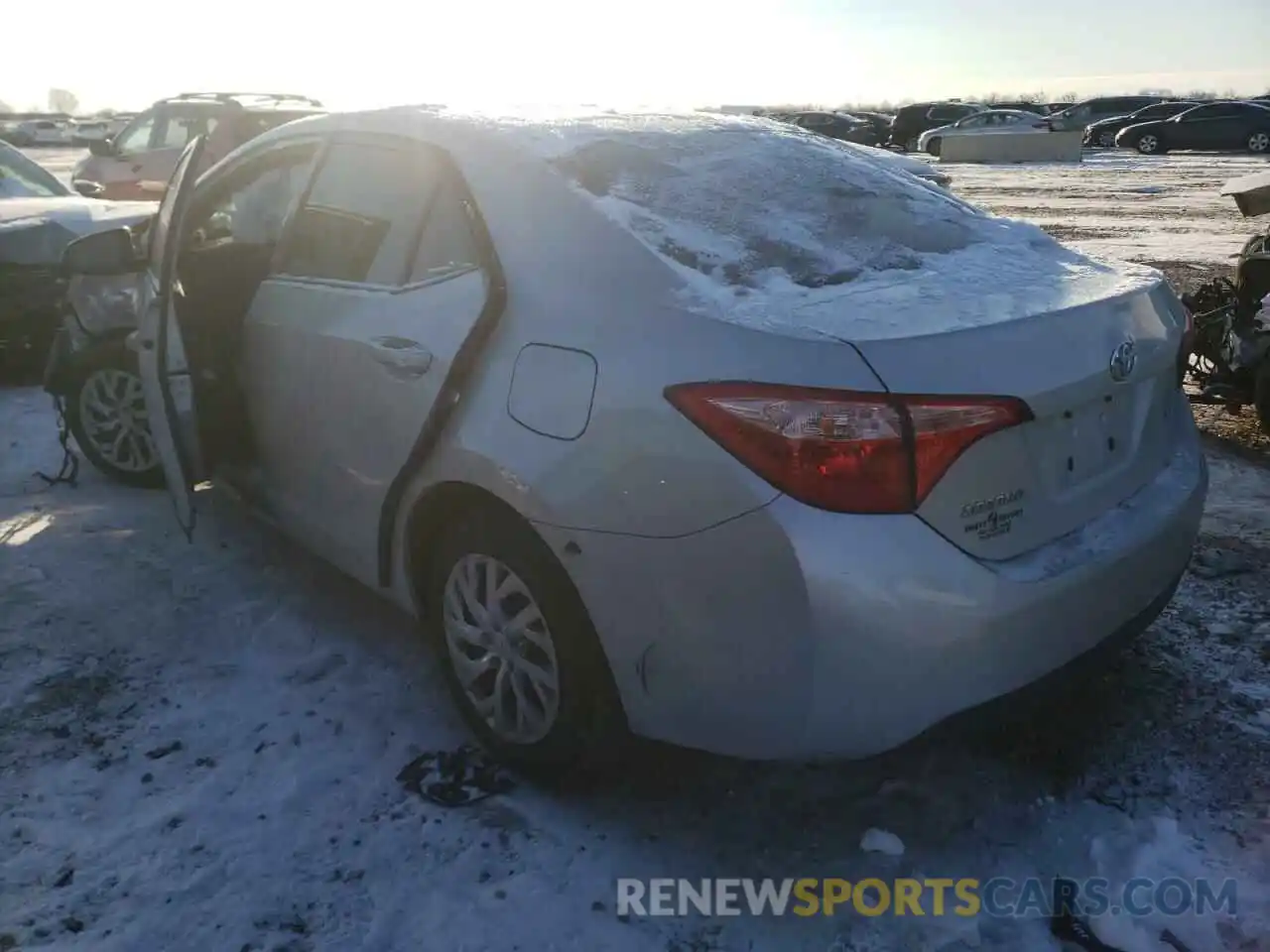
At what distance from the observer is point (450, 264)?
2.73 meters

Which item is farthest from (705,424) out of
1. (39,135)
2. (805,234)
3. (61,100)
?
→ (61,100)

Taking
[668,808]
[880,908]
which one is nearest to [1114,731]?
[880,908]

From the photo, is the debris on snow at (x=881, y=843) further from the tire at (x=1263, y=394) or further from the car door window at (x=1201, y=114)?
the car door window at (x=1201, y=114)

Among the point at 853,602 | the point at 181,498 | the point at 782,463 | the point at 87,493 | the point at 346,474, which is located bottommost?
the point at 87,493

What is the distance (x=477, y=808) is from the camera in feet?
8.67

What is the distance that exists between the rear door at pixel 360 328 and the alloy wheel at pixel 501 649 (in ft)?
1.21

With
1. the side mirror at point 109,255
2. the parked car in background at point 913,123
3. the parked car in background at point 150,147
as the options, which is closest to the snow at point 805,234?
the side mirror at point 109,255

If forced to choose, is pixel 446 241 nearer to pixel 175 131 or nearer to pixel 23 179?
pixel 23 179

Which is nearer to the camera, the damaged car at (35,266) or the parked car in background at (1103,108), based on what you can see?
the damaged car at (35,266)

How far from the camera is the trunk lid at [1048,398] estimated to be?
6.70ft

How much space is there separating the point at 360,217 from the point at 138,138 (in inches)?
440

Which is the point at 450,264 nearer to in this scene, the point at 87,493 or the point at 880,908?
the point at 880,908

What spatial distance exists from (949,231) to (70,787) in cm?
279

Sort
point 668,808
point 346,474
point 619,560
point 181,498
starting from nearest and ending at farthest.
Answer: point 619,560, point 668,808, point 346,474, point 181,498
